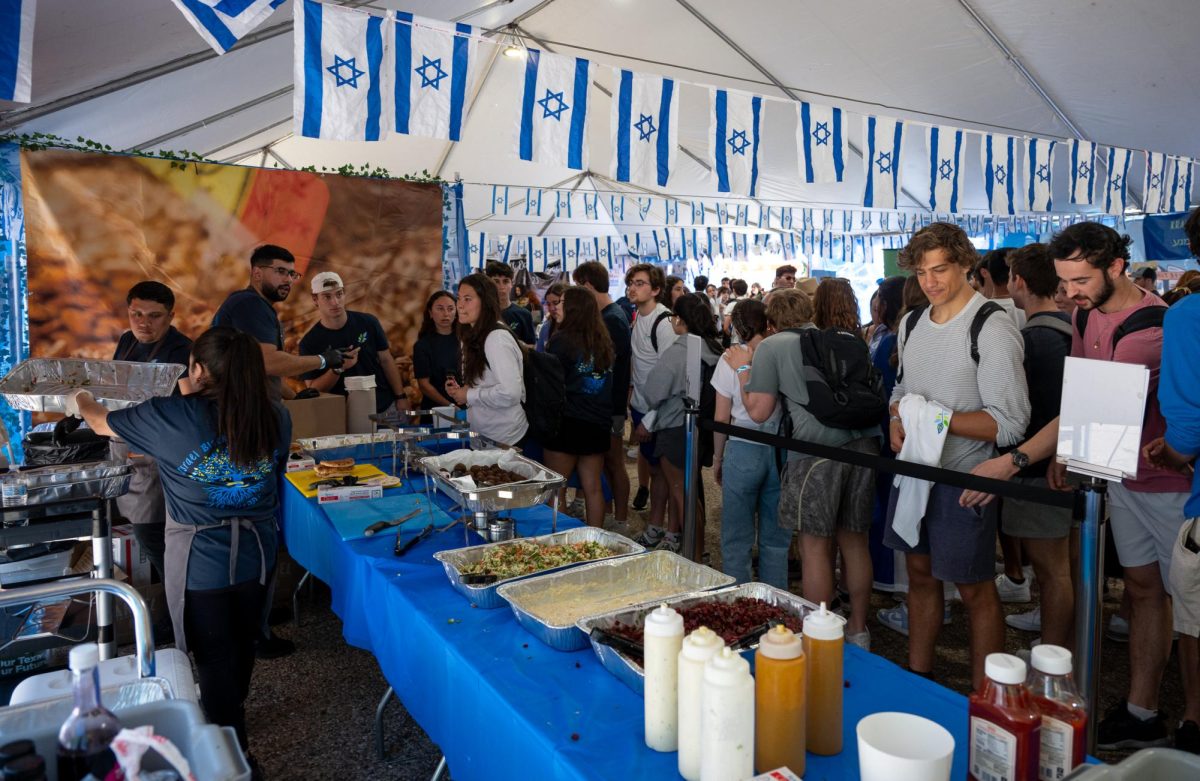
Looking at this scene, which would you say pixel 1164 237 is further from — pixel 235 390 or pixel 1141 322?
pixel 235 390

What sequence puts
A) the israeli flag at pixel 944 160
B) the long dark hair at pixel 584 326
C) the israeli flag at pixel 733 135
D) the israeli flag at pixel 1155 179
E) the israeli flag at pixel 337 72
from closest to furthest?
the israeli flag at pixel 337 72 → the long dark hair at pixel 584 326 → the israeli flag at pixel 733 135 → the israeli flag at pixel 944 160 → the israeli flag at pixel 1155 179

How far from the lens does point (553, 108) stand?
4.64 m

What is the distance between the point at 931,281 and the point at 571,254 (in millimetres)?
13973

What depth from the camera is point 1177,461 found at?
7.70ft

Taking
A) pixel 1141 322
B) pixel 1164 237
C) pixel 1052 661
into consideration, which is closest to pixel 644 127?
pixel 1141 322

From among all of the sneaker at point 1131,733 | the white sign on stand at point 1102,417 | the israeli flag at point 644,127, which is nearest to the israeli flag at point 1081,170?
the israeli flag at point 644,127

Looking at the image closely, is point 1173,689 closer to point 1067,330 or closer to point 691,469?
point 1067,330

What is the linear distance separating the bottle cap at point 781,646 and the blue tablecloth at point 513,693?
0.28 m

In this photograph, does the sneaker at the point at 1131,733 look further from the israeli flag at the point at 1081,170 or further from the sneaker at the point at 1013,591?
the israeli flag at the point at 1081,170

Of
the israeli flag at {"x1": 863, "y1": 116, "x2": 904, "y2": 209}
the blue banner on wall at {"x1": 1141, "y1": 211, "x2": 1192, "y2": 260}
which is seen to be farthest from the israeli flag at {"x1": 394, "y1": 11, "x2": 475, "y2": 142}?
the blue banner on wall at {"x1": 1141, "y1": 211, "x2": 1192, "y2": 260}

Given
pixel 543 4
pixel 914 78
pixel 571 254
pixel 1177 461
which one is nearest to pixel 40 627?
pixel 1177 461

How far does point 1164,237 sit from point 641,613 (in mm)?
13434

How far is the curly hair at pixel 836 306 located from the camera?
133 inches

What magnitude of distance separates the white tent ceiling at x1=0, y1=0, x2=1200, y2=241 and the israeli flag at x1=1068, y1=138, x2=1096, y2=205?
355mm
